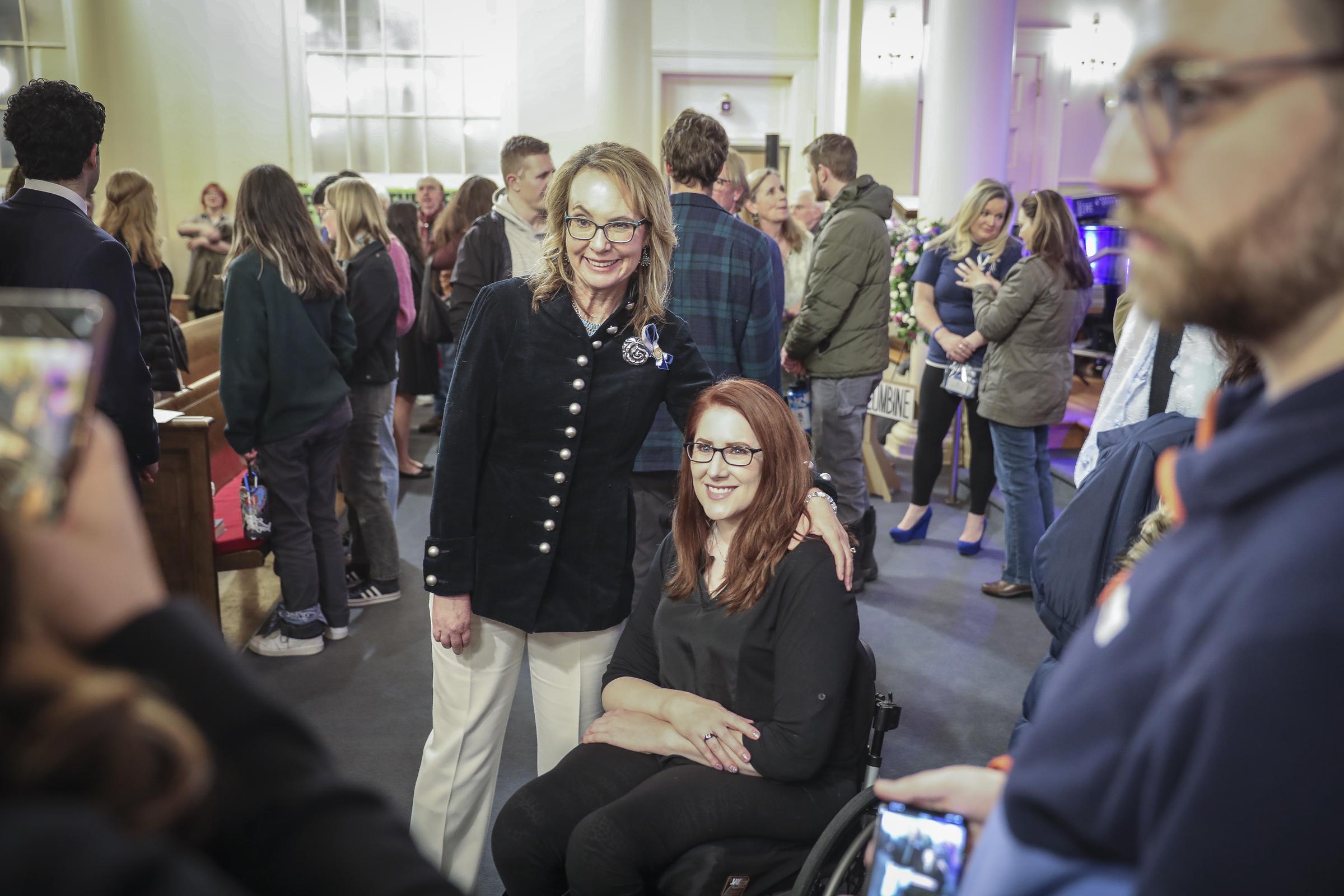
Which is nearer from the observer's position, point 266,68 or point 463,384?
point 463,384

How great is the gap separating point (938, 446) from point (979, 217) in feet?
3.30

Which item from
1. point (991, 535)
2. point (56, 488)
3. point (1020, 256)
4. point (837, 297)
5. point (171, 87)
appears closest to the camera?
point (56, 488)

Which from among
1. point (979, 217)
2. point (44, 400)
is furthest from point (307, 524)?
point (44, 400)

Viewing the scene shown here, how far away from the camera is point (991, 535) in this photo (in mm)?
5004

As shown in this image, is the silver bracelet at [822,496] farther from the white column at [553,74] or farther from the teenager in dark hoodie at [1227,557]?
the white column at [553,74]

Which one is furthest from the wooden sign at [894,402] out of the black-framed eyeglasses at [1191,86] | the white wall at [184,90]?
the white wall at [184,90]

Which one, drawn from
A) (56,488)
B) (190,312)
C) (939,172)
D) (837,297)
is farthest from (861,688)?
(190,312)

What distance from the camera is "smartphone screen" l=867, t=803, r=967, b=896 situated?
2.96 ft

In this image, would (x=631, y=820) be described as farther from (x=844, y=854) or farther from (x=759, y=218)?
→ (x=759, y=218)

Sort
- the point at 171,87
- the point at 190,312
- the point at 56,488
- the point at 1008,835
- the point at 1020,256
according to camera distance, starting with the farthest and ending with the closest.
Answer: the point at 171,87 → the point at 190,312 → the point at 1020,256 → the point at 1008,835 → the point at 56,488

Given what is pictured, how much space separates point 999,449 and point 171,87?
366 inches

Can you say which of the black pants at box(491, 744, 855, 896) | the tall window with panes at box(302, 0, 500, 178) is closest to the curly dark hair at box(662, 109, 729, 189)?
the black pants at box(491, 744, 855, 896)

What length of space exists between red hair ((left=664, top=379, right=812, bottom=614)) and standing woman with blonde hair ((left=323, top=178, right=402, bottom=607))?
223 centimetres

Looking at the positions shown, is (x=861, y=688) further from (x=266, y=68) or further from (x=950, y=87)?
(x=266, y=68)
